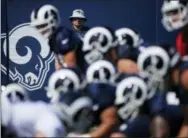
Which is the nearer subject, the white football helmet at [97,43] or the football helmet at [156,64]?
the football helmet at [156,64]

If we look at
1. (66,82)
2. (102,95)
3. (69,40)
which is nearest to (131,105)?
A: (102,95)

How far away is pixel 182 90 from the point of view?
150 inches

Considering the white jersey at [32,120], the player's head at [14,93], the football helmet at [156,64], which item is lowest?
the white jersey at [32,120]

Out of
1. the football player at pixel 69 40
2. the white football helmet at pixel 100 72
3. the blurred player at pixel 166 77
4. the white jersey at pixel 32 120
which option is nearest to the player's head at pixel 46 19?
the football player at pixel 69 40

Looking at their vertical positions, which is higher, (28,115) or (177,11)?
(177,11)

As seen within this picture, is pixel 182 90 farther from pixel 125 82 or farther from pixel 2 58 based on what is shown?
pixel 2 58

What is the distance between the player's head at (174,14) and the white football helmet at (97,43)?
1.10 ft

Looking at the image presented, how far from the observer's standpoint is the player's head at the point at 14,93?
A: 3920mm

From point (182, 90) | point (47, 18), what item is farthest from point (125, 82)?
point (47, 18)

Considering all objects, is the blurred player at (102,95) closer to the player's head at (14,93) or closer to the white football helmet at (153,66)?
the white football helmet at (153,66)

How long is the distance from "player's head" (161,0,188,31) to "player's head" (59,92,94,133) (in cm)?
64

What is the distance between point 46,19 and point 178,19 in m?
0.77

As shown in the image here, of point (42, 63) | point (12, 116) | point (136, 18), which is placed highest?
point (136, 18)

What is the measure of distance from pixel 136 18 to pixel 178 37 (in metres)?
0.27
